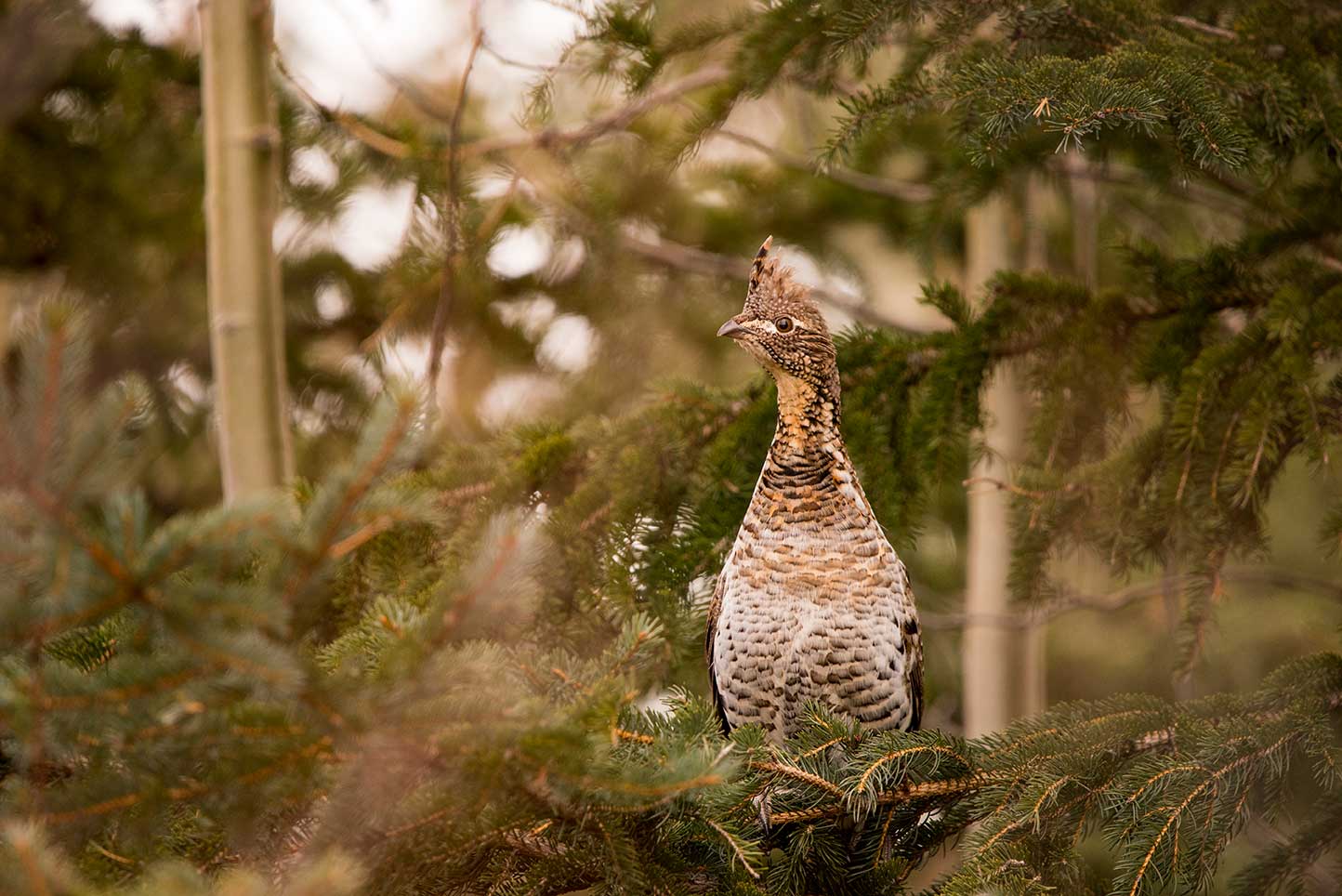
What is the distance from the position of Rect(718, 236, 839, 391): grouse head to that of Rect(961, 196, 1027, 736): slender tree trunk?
235 cm

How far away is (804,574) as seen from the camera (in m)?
3.12

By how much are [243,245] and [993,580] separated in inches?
151

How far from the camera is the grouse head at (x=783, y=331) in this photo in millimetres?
3229

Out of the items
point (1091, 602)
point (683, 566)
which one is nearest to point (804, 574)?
point (683, 566)

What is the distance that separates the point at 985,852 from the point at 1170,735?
0.60 metres

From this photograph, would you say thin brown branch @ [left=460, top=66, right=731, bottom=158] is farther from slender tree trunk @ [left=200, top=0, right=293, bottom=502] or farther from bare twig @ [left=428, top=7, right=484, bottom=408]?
slender tree trunk @ [left=200, top=0, right=293, bottom=502]

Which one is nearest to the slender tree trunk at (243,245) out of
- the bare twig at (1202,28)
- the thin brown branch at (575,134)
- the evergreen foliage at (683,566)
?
the evergreen foliage at (683,566)

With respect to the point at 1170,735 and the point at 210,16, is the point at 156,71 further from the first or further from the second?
the point at 1170,735

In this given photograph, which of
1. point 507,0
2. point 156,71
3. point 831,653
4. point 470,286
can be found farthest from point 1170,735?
point 156,71

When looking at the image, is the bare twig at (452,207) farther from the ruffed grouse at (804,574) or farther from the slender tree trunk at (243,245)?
the ruffed grouse at (804,574)

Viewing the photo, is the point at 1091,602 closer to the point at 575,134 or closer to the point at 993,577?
the point at 993,577

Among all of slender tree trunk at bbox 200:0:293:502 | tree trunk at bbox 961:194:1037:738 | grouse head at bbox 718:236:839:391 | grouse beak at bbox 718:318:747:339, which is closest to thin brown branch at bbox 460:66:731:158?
slender tree trunk at bbox 200:0:293:502

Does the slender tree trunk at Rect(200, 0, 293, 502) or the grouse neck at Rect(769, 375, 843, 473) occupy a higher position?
the slender tree trunk at Rect(200, 0, 293, 502)

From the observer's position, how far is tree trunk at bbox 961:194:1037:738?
553 cm
